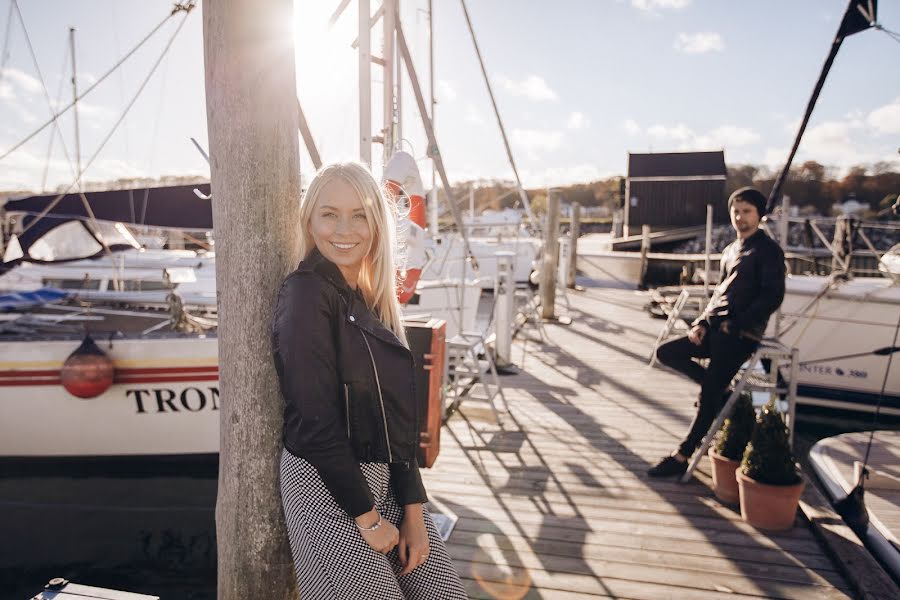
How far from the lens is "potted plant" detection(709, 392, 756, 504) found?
3.76 meters

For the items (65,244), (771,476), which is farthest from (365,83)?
(65,244)

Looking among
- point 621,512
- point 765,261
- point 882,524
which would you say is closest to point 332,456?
point 621,512

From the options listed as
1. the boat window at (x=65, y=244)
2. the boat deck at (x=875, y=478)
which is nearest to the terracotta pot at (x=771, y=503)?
the boat deck at (x=875, y=478)

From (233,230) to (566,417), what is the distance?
462cm

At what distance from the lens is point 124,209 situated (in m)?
8.05

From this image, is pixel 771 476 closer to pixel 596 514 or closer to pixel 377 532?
pixel 596 514

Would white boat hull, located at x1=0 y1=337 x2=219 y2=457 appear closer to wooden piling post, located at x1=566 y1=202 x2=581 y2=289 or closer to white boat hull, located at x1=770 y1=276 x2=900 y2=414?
white boat hull, located at x1=770 y1=276 x2=900 y2=414

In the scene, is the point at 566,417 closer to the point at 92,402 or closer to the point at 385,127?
the point at 385,127

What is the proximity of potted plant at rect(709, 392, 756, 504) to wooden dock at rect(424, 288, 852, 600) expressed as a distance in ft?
0.39

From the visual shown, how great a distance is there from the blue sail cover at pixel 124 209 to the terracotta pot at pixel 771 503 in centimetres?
712

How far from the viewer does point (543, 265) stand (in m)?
11.2

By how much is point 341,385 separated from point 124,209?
307 inches

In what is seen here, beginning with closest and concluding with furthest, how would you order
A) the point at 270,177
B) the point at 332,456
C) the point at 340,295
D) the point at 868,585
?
the point at 332,456 < the point at 340,295 < the point at 270,177 < the point at 868,585

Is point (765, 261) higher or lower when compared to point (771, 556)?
higher
